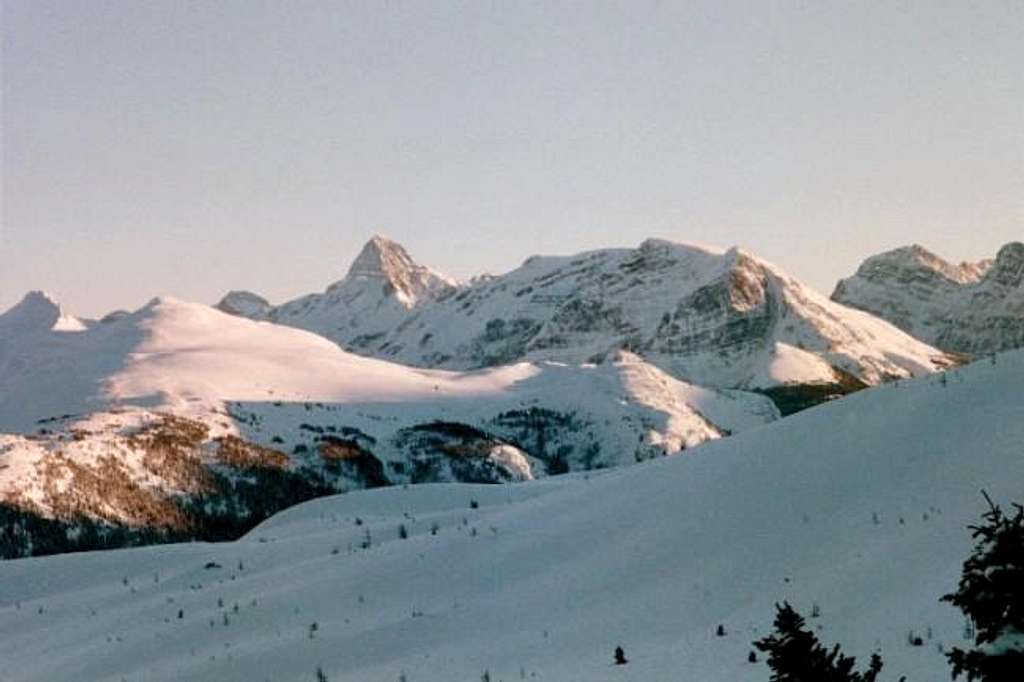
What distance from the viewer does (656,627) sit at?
50.0 ft

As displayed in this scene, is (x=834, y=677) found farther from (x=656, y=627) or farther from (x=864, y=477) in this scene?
(x=864, y=477)

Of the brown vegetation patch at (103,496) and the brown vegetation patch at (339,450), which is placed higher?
the brown vegetation patch at (339,450)

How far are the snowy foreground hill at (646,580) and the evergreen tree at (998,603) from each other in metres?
4.73

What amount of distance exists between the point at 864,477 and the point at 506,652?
7029 mm

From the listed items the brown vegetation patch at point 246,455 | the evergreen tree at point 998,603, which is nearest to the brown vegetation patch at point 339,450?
the brown vegetation patch at point 246,455

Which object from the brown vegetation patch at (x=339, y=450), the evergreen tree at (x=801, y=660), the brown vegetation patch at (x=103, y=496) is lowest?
the evergreen tree at (x=801, y=660)

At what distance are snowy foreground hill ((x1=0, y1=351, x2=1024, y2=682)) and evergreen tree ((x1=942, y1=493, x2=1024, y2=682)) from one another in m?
4.73

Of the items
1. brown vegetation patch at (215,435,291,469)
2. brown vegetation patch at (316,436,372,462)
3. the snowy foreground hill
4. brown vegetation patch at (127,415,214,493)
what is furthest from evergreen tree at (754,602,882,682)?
brown vegetation patch at (316,436,372,462)

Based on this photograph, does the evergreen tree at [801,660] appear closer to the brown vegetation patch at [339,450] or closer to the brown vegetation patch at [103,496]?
the brown vegetation patch at [103,496]

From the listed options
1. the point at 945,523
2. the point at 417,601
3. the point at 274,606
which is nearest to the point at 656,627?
the point at 945,523

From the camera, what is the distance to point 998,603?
6527 millimetres

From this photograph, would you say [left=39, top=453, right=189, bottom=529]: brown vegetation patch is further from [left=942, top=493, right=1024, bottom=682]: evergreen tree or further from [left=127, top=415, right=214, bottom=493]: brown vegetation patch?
[left=942, top=493, right=1024, bottom=682]: evergreen tree

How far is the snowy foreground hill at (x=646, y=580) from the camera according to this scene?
13945 millimetres

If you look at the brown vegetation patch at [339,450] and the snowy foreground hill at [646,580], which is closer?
the snowy foreground hill at [646,580]
